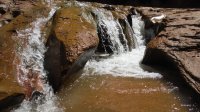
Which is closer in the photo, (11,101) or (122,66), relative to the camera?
(11,101)

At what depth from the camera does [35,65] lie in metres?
6.82

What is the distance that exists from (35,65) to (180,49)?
133 inches

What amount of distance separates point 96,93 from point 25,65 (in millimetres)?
1645

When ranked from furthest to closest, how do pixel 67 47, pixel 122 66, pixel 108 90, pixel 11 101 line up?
pixel 122 66, pixel 67 47, pixel 108 90, pixel 11 101

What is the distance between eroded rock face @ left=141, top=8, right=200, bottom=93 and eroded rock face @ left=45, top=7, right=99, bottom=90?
1.67 metres

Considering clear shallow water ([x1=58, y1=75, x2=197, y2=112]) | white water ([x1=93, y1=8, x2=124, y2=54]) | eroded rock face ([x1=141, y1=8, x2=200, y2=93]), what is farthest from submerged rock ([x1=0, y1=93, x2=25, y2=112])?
white water ([x1=93, y1=8, x2=124, y2=54])

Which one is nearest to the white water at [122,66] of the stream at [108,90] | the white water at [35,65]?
the stream at [108,90]

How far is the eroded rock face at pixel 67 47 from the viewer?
6547 millimetres

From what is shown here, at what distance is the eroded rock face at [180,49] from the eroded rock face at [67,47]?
5.47ft

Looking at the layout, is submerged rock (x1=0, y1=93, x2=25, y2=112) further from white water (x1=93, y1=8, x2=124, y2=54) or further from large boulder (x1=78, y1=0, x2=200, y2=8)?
large boulder (x1=78, y1=0, x2=200, y2=8)

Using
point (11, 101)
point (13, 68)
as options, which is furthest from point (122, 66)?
point (11, 101)

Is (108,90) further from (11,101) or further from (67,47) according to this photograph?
(11,101)

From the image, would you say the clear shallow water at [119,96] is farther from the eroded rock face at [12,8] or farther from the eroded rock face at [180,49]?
the eroded rock face at [12,8]

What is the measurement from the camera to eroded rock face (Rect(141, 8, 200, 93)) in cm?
657
